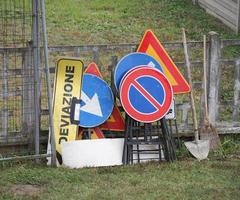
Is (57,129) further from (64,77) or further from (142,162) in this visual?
(142,162)

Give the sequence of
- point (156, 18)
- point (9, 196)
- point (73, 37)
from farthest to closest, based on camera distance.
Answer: point (156, 18) → point (73, 37) → point (9, 196)

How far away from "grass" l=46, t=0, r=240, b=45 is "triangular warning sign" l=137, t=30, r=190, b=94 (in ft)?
18.6

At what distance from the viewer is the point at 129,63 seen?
6348 mm

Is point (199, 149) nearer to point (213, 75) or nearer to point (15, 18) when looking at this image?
point (213, 75)

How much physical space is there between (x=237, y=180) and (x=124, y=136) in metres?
1.27

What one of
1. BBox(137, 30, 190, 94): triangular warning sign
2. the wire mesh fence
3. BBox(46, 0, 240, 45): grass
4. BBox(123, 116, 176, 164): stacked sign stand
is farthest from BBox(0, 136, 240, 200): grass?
BBox(46, 0, 240, 45): grass

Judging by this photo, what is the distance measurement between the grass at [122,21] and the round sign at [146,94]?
5.94m

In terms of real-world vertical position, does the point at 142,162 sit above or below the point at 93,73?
below

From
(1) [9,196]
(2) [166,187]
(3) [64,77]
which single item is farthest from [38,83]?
(2) [166,187]

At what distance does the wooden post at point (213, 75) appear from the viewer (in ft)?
22.0

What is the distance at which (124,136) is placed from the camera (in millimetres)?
6344

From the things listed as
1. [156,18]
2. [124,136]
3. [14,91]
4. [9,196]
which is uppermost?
[156,18]

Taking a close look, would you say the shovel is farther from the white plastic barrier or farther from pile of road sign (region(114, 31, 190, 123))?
the white plastic barrier

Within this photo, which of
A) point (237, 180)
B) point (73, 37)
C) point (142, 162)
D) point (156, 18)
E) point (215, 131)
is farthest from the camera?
point (156, 18)
